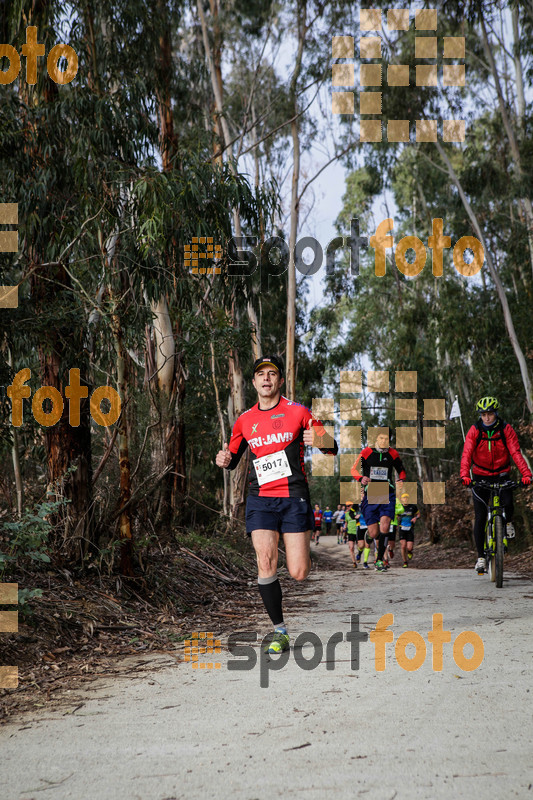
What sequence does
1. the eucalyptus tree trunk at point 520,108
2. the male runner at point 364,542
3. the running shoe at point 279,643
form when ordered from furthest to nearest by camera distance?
the eucalyptus tree trunk at point 520,108 → the male runner at point 364,542 → the running shoe at point 279,643

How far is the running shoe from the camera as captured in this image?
5137mm

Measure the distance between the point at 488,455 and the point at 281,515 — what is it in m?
3.84

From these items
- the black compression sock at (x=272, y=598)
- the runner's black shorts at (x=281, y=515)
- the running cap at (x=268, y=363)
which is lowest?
the black compression sock at (x=272, y=598)

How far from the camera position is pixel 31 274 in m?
7.74

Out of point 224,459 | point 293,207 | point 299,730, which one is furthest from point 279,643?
point 293,207

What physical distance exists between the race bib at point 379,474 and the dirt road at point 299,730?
18.3 ft

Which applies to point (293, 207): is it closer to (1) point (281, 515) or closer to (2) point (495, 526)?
(2) point (495, 526)

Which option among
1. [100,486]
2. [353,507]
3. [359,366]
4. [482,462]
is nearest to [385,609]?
[482,462]

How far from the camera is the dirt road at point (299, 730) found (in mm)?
2781

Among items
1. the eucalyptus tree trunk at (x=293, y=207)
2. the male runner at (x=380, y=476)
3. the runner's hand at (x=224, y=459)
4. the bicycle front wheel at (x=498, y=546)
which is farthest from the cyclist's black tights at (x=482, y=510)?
the eucalyptus tree trunk at (x=293, y=207)

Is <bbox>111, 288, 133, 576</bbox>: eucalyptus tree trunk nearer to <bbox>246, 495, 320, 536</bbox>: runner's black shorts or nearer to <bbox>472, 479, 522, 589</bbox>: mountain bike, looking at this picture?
<bbox>246, 495, 320, 536</bbox>: runner's black shorts

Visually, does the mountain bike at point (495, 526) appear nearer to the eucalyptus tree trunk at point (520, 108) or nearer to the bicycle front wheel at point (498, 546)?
the bicycle front wheel at point (498, 546)

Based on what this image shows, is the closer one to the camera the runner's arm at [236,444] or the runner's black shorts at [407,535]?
the runner's arm at [236,444]

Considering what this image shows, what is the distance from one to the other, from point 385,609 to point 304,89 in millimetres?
14929
